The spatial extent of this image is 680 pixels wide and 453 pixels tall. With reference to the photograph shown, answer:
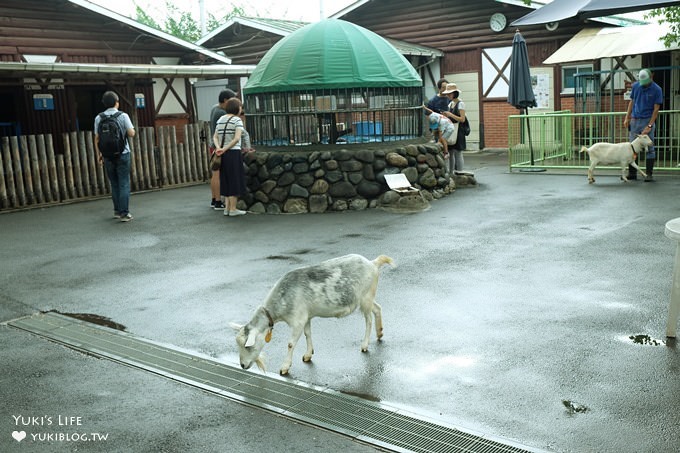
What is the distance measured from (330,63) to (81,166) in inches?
244

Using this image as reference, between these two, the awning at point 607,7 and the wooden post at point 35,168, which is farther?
the wooden post at point 35,168

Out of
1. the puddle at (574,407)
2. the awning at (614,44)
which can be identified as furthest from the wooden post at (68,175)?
the puddle at (574,407)

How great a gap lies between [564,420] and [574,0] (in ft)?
41.1

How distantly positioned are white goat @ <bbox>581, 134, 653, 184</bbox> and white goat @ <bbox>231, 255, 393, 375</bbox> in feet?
30.5

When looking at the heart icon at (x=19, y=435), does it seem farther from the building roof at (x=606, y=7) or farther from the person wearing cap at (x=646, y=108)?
the person wearing cap at (x=646, y=108)

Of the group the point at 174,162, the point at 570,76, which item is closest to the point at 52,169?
the point at 174,162

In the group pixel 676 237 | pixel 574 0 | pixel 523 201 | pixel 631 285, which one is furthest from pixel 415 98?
pixel 676 237

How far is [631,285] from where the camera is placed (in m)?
6.80

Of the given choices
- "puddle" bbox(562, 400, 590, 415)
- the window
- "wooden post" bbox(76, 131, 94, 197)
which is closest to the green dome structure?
"wooden post" bbox(76, 131, 94, 197)

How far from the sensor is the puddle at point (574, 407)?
4223mm

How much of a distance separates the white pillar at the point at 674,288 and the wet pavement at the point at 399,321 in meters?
0.11

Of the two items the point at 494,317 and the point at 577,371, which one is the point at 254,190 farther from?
the point at 577,371

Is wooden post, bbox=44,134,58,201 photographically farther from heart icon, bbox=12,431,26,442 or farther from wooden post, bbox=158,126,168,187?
heart icon, bbox=12,431,26,442

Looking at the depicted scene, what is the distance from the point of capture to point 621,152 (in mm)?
13141
